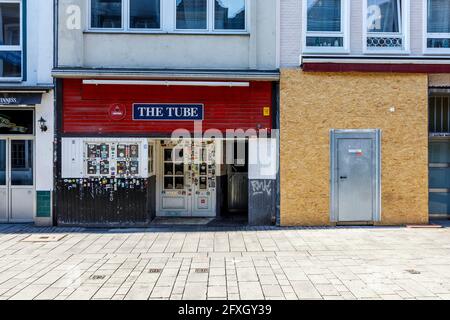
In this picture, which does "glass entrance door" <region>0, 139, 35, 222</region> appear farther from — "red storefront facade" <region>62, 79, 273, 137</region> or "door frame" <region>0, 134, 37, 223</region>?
"red storefront facade" <region>62, 79, 273, 137</region>

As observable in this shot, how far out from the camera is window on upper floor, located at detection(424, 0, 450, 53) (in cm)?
1070

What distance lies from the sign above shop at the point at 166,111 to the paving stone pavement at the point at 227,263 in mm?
2806

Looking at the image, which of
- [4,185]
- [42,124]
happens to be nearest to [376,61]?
[42,124]

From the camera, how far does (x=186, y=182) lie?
1191cm

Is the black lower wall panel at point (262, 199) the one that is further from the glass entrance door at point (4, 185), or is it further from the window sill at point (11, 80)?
the window sill at point (11, 80)

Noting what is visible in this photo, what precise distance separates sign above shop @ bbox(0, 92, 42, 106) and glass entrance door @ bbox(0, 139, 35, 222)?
1107 millimetres

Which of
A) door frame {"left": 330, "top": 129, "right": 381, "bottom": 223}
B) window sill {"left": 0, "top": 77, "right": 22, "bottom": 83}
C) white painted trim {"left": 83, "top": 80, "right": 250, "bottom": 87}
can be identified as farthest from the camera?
window sill {"left": 0, "top": 77, "right": 22, "bottom": 83}

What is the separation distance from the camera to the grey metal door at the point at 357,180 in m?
10.4

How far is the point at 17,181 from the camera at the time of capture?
35.1 feet

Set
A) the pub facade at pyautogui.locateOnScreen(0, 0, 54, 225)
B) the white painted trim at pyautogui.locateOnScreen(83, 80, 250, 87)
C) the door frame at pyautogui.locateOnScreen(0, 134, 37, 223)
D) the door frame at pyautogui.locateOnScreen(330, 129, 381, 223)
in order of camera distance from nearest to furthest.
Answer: the white painted trim at pyautogui.locateOnScreen(83, 80, 250, 87)
the pub facade at pyautogui.locateOnScreen(0, 0, 54, 225)
the door frame at pyautogui.locateOnScreen(330, 129, 381, 223)
the door frame at pyautogui.locateOnScreen(0, 134, 37, 223)

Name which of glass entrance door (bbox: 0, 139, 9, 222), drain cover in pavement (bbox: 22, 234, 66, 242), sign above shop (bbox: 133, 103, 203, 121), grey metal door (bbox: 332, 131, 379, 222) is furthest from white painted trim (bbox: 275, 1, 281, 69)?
glass entrance door (bbox: 0, 139, 9, 222)

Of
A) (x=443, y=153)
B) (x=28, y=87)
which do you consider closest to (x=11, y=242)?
(x=28, y=87)

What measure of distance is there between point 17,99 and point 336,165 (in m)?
8.11

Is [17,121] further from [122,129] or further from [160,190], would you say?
[160,190]
